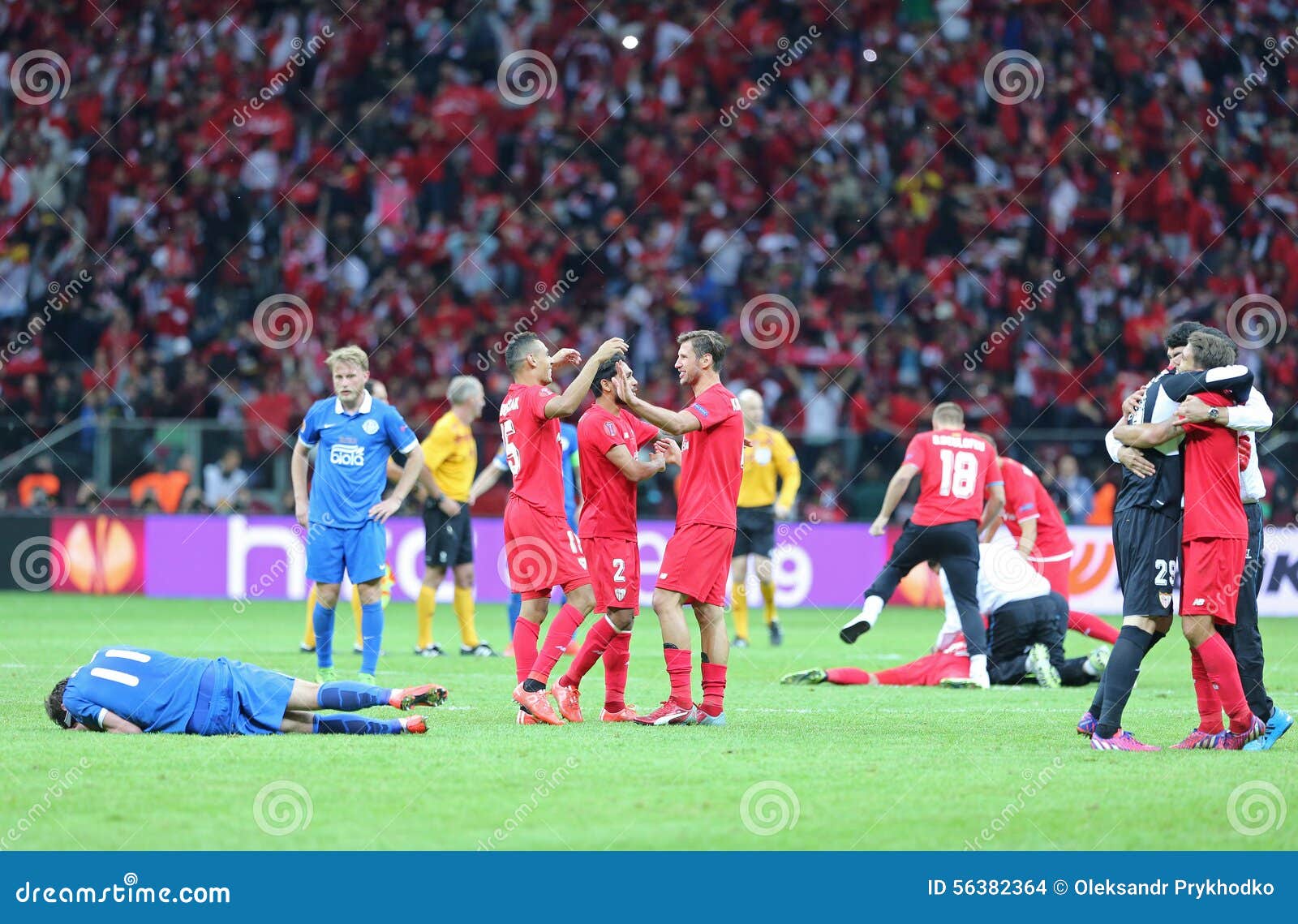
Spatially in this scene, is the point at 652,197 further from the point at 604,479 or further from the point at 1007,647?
the point at 604,479

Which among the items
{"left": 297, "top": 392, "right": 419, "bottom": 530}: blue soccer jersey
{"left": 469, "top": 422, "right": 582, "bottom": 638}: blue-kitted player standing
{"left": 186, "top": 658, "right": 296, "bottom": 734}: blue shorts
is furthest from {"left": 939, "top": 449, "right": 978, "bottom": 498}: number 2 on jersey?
{"left": 186, "top": 658, "right": 296, "bottom": 734}: blue shorts

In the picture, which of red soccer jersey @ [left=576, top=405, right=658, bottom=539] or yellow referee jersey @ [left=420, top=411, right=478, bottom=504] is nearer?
red soccer jersey @ [left=576, top=405, right=658, bottom=539]

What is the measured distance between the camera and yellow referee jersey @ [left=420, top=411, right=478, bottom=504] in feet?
47.8

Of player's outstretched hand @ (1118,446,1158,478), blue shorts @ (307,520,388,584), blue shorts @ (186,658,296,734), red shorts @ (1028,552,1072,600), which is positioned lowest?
blue shorts @ (186,658,296,734)

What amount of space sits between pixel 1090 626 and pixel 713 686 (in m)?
5.11

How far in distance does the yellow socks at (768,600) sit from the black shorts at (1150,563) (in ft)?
27.1

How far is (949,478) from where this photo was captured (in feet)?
40.1

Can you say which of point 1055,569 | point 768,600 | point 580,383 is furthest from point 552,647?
point 768,600

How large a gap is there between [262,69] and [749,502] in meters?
14.6

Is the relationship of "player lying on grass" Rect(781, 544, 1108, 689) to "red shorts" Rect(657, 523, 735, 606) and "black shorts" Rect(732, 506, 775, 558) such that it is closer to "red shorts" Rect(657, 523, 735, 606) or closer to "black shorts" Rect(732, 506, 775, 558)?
"red shorts" Rect(657, 523, 735, 606)

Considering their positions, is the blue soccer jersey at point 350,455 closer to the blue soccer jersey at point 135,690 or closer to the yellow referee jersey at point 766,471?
the blue soccer jersey at point 135,690

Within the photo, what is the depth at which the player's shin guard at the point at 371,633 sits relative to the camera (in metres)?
11.0

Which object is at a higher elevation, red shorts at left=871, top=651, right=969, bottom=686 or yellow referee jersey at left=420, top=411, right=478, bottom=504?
yellow referee jersey at left=420, top=411, right=478, bottom=504

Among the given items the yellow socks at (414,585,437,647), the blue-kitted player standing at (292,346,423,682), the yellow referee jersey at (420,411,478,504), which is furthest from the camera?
the yellow referee jersey at (420,411,478,504)
